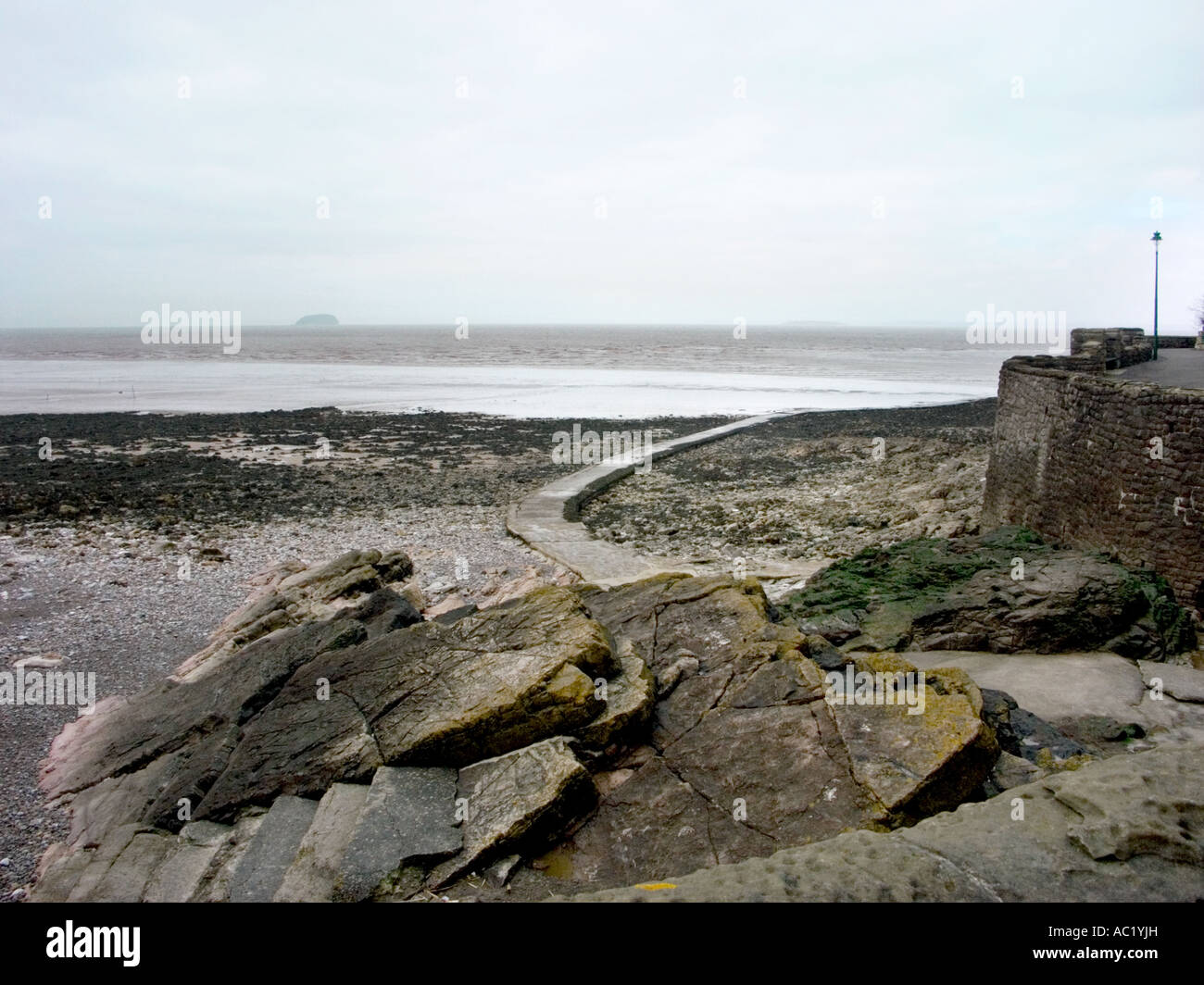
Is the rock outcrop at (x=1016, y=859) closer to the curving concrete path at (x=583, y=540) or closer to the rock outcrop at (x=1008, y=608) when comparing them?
the rock outcrop at (x=1008, y=608)

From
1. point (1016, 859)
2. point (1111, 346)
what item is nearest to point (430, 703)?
point (1016, 859)

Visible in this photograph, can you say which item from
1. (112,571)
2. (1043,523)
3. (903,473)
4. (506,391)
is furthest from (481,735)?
(506,391)

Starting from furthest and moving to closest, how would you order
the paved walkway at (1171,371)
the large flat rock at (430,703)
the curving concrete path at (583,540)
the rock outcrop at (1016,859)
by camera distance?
the paved walkway at (1171,371), the curving concrete path at (583,540), the large flat rock at (430,703), the rock outcrop at (1016,859)

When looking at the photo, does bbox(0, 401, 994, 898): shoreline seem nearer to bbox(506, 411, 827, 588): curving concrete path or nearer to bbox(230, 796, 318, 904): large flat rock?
bbox(506, 411, 827, 588): curving concrete path

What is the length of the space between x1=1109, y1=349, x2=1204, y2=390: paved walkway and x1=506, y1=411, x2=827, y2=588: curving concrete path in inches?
274

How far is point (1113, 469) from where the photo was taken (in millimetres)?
8711

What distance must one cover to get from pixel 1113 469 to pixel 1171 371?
32.2 ft

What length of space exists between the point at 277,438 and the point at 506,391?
2141 cm

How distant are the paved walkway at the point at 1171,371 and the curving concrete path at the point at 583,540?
274 inches

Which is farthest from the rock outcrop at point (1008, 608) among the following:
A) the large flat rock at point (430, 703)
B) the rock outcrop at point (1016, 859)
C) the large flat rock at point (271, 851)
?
the large flat rock at point (271, 851)

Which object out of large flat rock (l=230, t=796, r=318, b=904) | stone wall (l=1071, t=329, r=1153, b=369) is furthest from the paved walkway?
large flat rock (l=230, t=796, r=318, b=904)

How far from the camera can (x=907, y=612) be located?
784cm

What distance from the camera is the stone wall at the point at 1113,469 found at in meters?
7.79

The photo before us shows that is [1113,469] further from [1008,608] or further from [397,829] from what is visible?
[397,829]
